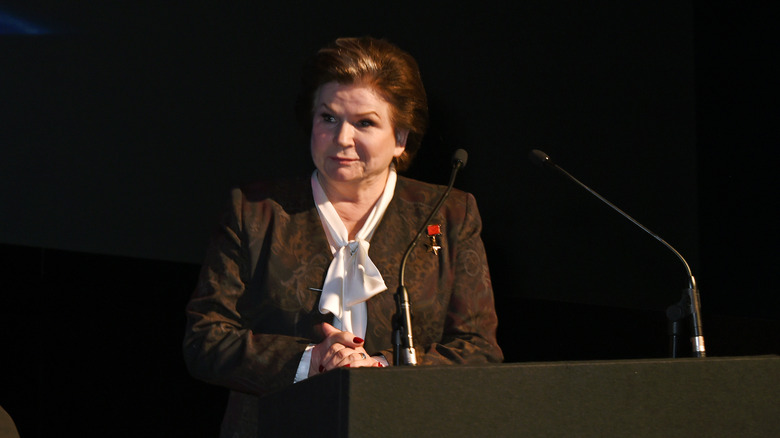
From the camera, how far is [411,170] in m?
3.06

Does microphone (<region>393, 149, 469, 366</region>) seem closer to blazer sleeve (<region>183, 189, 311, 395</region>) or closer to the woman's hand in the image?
the woman's hand

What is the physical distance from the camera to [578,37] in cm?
299

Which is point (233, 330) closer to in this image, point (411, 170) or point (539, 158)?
point (539, 158)

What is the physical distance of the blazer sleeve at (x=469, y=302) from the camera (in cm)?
201

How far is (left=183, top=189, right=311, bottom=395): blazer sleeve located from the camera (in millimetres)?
1814

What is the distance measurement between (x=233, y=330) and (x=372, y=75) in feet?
2.22

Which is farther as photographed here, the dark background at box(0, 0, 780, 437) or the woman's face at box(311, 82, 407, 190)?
the dark background at box(0, 0, 780, 437)

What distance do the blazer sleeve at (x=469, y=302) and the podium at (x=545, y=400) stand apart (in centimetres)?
74

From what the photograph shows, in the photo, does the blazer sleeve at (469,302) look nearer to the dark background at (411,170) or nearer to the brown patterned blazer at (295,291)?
the brown patterned blazer at (295,291)

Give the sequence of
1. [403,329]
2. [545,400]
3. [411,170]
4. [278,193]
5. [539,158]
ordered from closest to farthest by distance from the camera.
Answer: [545,400] → [403,329] → [539,158] → [278,193] → [411,170]

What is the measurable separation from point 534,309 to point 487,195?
0.44 metres

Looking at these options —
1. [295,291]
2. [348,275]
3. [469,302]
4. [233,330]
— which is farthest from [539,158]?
[233,330]

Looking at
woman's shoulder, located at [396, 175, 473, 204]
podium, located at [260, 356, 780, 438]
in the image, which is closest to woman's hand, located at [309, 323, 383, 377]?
podium, located at [260, 356, 780, 438]

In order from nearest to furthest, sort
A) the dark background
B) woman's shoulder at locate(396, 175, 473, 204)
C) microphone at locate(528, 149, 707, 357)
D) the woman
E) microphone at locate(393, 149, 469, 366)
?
microphone at locate(393, 149, 469, 366), microphone at locate(528, 149, 707, 357), the woman, woman's shoulder at locate(396, 175, 473, 204), the dark background
